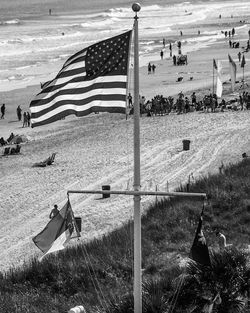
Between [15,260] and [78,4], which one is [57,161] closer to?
[15,260]

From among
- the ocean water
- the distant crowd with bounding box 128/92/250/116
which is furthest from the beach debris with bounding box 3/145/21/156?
the ocean water

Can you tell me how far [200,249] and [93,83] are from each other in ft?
8.74

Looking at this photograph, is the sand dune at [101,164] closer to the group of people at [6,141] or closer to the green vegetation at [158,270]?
the group of people at [6,141]

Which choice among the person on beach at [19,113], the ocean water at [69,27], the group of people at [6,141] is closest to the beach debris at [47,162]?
the group of people at [6,141]

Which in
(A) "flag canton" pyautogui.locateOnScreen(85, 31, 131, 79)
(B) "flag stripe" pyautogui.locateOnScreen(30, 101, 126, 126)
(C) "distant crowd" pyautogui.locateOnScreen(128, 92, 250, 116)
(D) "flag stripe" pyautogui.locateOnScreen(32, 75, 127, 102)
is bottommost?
(C) "distant crowd" pyautogui.locateOnScreen(128, 92, 250, 116)

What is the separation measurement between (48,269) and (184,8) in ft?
372

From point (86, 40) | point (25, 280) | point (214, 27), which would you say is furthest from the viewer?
point (214, 27)

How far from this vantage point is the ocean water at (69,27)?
5844 centimetres

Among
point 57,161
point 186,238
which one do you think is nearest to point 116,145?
point 57,161

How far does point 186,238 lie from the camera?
572 inches

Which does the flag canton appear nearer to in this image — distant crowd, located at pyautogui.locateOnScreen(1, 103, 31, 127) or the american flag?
the american flag

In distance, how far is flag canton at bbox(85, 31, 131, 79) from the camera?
30.8ft

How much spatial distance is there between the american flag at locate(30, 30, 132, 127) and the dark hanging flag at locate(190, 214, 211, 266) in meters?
2.04

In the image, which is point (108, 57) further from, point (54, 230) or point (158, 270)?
point (158, 270)
